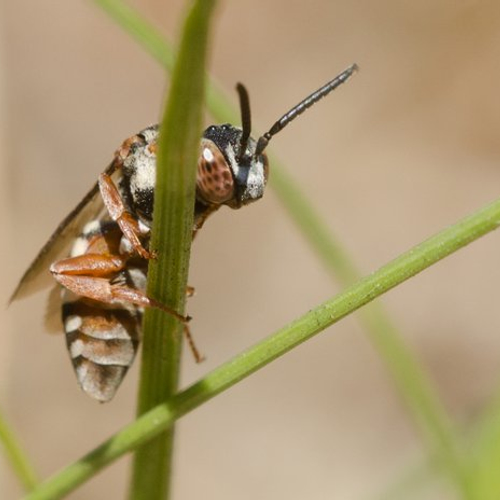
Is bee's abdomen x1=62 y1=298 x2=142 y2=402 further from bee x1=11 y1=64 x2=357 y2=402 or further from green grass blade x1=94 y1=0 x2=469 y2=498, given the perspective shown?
green grass blade x1=94 y1=0 x2=469 y2=498

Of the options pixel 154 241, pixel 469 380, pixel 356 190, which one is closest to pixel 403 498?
pixel 154 241

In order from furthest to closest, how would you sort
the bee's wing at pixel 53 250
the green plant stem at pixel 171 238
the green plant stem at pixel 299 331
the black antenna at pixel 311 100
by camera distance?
the bee's wing at pixel 53 250 → the black antenna at pixel 311 100 → the green plant stem at pixel 299 331 → the green plant stem at pixel 171 238

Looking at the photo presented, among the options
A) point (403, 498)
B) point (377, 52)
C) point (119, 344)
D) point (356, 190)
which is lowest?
point (403, 498)

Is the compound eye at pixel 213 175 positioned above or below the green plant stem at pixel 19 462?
above

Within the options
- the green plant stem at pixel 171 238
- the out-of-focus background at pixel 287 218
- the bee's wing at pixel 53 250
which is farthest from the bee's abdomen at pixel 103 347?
the out-of-focus background at pixel 287 218

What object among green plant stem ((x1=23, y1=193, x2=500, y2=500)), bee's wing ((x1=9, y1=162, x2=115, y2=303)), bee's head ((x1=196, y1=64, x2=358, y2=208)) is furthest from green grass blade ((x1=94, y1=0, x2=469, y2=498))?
green plant stem ((x1=23, y1=193, x2=500, y2=500))

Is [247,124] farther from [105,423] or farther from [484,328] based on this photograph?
[484,328]

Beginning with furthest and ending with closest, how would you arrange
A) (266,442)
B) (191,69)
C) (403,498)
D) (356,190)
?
(356,190) → (266,442) → (403,498) → (191,69)

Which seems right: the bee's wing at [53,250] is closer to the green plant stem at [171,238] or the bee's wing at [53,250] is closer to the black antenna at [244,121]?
the black antenna at [244,121]

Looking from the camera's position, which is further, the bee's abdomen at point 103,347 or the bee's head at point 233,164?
the bee's abdomen at point 103,347
